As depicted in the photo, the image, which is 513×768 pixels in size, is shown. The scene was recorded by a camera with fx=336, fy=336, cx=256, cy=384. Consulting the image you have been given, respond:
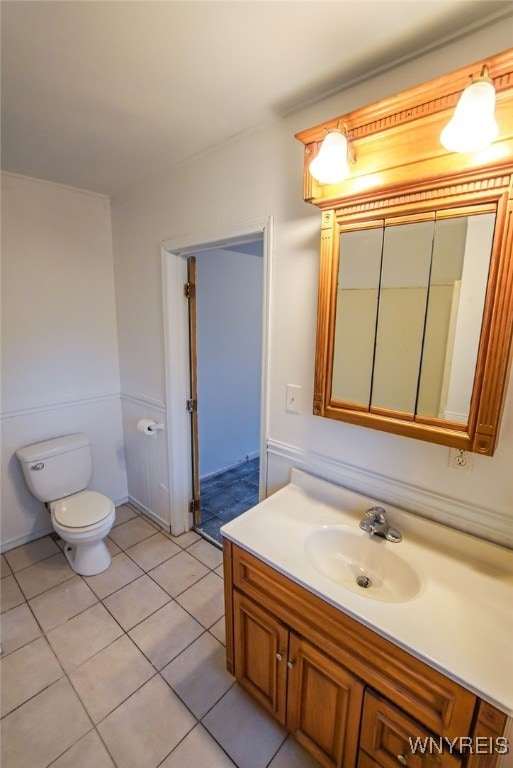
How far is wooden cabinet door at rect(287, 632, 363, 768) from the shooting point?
39.7 inches

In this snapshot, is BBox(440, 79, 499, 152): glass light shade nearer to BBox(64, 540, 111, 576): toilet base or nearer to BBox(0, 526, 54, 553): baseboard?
BBox(64, 540, 111, 576): toilet base

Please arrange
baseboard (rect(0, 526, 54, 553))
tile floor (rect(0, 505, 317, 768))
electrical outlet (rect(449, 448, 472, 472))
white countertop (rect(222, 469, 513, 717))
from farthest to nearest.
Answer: baseboard (rect(0, 526, 54, 553)) < tile floor (rect(0, 505, 317, 768)) < electrical outlet (rect(449, 448, 472, 472)) < white countertop (rect(222, 469, 513, 717))

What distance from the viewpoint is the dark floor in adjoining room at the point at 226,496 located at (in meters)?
2.65

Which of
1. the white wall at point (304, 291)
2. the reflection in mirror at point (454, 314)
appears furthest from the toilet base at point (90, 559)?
the reflection in mirror at point (454, 314)

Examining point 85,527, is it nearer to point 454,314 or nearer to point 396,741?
point 396,741

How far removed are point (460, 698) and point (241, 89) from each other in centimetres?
198

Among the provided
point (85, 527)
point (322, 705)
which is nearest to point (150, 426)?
point (85, 527)

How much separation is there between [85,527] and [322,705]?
5.08 feet

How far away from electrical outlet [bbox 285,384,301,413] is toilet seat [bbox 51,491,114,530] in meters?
1.41

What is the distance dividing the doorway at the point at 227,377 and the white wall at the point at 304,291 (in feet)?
3.30

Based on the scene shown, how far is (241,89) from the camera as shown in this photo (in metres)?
1.27

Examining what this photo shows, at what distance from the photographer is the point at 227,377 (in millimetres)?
3436

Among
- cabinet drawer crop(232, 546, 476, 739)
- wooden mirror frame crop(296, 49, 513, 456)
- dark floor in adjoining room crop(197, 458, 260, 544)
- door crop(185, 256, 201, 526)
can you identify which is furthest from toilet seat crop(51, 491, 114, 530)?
wooden mirror frame crop(296, 49, 513, 456)

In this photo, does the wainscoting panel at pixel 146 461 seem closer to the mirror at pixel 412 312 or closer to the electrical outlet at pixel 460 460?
the mirror at pixel 412 312
